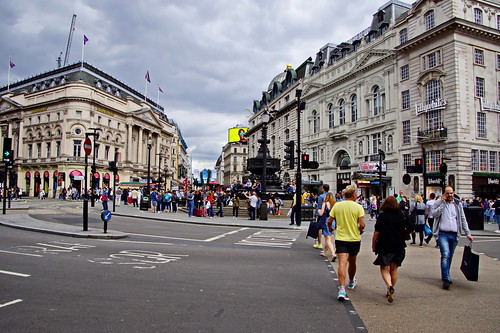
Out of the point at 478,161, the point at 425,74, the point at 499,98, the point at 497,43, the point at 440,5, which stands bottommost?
the point at 478,161

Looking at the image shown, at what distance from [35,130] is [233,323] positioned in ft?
254

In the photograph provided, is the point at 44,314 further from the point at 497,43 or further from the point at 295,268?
the point at 497,43

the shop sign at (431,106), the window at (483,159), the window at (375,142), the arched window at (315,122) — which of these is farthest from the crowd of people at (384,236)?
the arched window at (315,122)

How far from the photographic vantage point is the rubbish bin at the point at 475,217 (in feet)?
62.2

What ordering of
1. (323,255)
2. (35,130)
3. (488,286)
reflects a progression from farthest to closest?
(35,130) < (323,255) < (488,286)

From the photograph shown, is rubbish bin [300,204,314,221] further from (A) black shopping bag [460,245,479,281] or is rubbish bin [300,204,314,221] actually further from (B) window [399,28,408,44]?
(B) window [399,28,408,44]

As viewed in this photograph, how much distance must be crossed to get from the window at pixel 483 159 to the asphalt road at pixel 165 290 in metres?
30.1

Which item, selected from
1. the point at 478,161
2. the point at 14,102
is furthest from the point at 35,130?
the point at 478,161

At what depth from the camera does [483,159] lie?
1344 inches

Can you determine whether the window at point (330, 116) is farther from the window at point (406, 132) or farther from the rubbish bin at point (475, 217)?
the rubbish bin at point (475, 217)

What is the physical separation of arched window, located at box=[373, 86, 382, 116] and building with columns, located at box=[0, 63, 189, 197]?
3880 cm

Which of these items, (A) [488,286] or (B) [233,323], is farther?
(A) [488,286]

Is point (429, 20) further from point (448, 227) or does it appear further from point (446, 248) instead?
point (446, 248)

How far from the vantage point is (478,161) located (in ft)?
111
